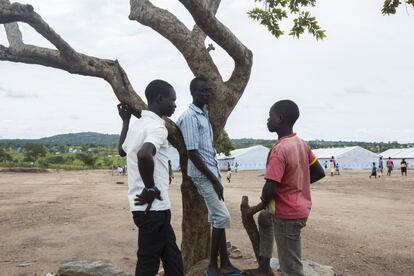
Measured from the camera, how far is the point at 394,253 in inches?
283

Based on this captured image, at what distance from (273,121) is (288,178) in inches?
20.8

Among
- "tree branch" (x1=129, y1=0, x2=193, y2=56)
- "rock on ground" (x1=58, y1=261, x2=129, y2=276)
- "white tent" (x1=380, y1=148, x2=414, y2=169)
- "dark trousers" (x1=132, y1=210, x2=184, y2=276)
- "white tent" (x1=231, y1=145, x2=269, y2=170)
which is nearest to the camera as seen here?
"dark trousers" (x1=132, y1=210, x2=184, y2=276)

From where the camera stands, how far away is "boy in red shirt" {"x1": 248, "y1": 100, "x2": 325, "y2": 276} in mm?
3693

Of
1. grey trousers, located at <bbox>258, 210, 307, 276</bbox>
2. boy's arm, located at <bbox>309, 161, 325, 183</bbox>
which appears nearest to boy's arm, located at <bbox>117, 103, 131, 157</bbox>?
grey trousers, located at <bbox>258, 210, 307, 276</bbox>

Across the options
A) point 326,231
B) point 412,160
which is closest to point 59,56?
point 326,231

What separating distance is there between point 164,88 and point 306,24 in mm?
2982

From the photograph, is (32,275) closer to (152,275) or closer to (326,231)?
(152,275)

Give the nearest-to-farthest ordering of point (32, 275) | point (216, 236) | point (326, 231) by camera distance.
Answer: point (216, 236)
point (32, 275)
point (326, 231)

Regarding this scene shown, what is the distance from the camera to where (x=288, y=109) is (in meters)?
3.90

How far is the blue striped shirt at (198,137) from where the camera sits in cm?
416

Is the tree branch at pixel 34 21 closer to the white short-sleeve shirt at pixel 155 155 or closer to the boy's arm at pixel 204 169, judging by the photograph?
the white short-sleeve shirt at pixel 155 155

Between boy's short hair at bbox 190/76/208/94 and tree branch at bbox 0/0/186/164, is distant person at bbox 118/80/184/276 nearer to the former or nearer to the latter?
boy's short hair at bbox 190/76/208/94

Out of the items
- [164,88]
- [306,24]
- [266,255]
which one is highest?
[306,24]

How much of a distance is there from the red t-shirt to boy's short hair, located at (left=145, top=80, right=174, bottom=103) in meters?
1.04
